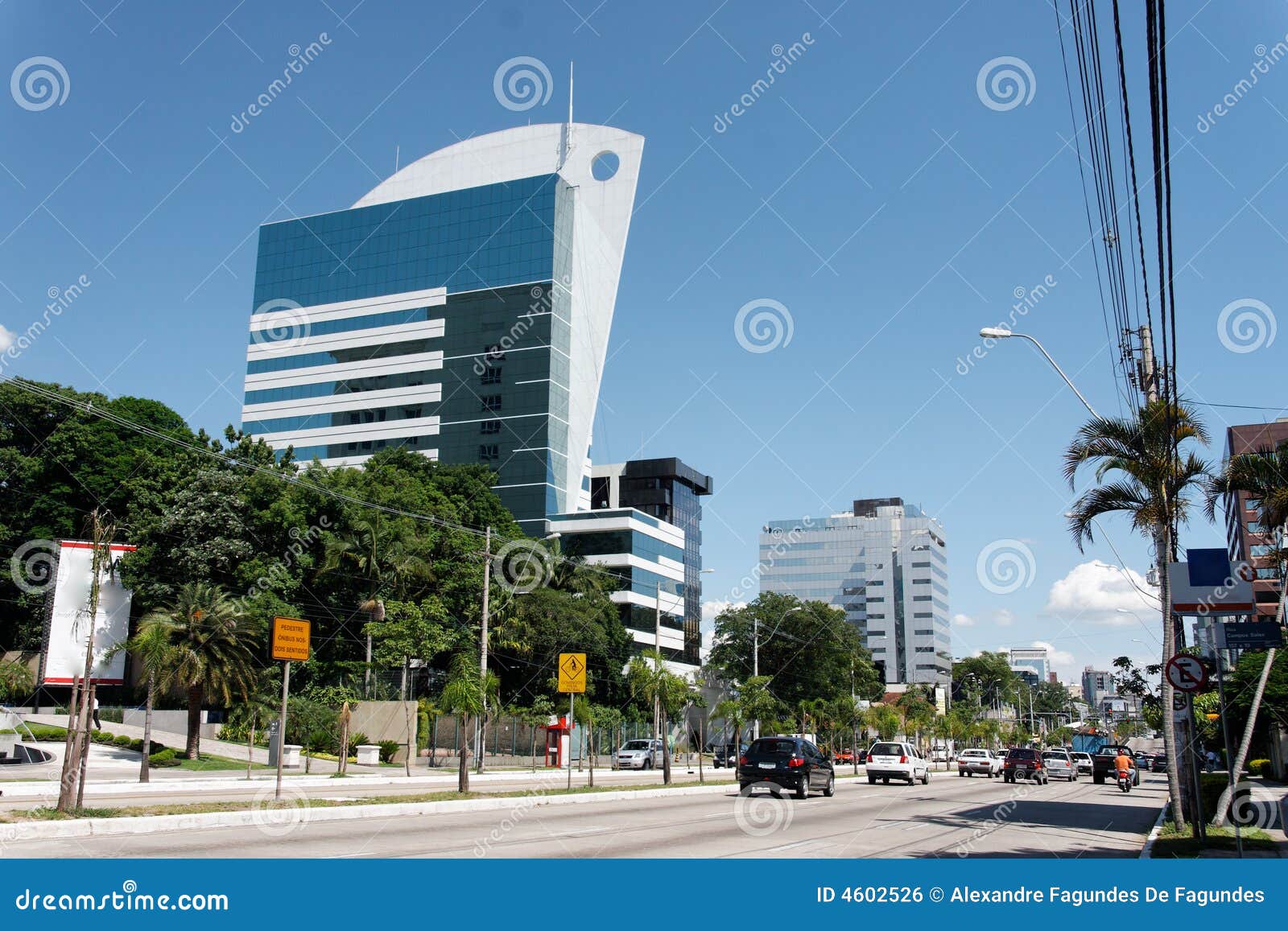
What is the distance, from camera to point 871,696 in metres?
93.9

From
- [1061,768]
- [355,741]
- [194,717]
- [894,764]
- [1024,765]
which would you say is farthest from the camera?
[1061,768]

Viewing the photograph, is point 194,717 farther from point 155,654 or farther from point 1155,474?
point 1155,474

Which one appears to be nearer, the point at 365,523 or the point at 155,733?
the point at 155,733

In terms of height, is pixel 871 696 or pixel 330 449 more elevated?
pixel 330 449

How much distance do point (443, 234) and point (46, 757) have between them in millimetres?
72851

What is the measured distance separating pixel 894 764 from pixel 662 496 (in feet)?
215

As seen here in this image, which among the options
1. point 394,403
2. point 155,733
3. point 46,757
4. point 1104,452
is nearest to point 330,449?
point 394,403

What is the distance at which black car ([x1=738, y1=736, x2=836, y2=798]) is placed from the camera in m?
28.7

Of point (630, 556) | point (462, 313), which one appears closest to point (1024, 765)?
point (630, 556)

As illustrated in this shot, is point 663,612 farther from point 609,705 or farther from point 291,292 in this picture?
point 291,292

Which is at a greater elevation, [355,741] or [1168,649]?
[1168,649]

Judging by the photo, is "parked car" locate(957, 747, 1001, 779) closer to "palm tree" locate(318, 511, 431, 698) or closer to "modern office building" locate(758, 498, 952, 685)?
"palm tree" locate(318, 511, 431, 698)

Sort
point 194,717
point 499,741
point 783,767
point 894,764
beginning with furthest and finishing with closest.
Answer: point 499,741, point 894,764, point 194,717, point 783,767

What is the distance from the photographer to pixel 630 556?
89625 mm
